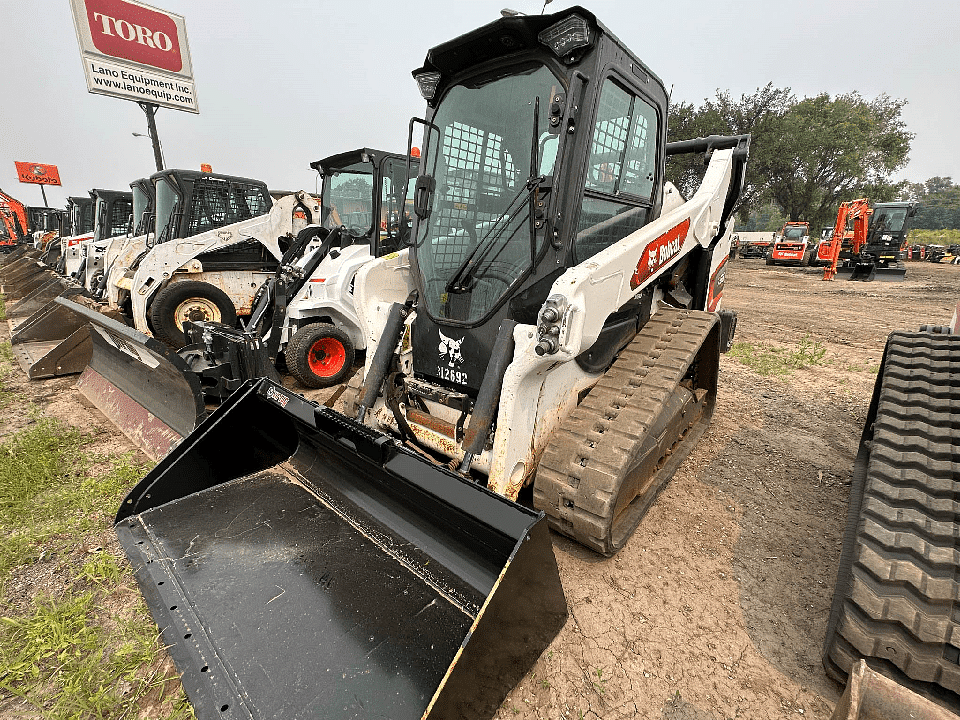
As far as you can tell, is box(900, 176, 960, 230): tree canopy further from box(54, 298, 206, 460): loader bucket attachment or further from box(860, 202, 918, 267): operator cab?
box(54, 298, 206, 460): loader bucket attachment

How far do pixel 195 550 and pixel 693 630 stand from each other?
7.62ft

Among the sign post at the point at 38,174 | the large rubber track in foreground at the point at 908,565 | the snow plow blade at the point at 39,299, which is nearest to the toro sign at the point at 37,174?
the sign post at the point at 38,174

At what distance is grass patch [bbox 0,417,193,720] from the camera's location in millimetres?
1750

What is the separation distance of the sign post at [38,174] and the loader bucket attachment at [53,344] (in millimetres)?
28668

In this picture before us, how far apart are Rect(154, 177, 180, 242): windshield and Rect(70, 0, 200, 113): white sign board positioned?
7.27 metres

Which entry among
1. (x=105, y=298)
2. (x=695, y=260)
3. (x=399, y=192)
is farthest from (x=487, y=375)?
(x=105, y=298)

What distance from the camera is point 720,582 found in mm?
2354

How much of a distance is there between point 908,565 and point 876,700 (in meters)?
0.75

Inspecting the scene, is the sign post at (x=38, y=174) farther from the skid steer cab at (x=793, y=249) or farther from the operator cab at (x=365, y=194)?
the skid steer cab at (x=793, y=249)

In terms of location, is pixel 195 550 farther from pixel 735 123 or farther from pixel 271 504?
pixel 735 123

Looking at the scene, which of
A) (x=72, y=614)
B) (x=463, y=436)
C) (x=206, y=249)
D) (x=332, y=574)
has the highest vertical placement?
(x=206, y=249)

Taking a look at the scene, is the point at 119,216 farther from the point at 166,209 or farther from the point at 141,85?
the point at 166,209

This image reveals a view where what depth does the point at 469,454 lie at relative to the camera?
2.38 m

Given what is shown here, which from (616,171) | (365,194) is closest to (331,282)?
(365,194)
